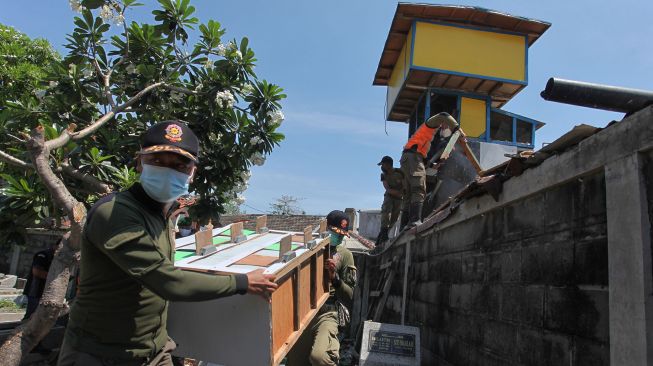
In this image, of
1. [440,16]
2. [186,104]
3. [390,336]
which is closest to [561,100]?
[390,336]

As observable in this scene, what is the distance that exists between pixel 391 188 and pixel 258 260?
606 cm

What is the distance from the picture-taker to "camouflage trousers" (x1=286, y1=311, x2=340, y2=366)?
3.92 meters

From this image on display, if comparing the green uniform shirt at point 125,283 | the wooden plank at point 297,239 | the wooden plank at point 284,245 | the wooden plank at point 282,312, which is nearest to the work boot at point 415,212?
the wooden plank at point 297,239

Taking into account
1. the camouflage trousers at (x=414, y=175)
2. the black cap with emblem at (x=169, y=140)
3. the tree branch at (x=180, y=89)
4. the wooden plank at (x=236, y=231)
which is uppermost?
the tree branch at (x=180, y=89)

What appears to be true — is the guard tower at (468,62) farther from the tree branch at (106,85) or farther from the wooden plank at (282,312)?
the wooden plank at (282,312)

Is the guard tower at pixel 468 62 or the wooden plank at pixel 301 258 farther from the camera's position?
the guard tower at pixel 468 62

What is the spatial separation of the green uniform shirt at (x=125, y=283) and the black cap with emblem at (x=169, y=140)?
0.26 meters

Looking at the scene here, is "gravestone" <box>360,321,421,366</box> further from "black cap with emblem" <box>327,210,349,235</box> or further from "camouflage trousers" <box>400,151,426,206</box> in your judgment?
"camouflage trousers" <box>400,151,426,206</box>

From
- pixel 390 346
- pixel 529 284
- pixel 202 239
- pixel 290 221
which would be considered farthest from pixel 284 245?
pixel 290 221

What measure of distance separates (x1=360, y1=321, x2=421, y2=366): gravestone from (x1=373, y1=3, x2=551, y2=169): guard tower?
6.14 meters

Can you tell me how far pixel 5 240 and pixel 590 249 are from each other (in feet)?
15.7

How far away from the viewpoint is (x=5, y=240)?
4.29 meters

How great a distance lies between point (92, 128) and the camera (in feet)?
13.8

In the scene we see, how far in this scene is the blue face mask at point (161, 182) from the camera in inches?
85.3
